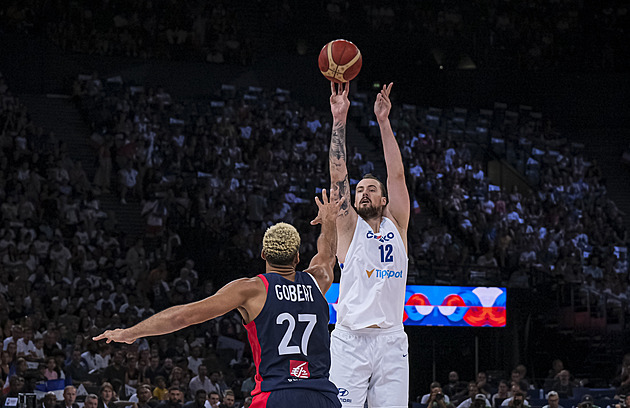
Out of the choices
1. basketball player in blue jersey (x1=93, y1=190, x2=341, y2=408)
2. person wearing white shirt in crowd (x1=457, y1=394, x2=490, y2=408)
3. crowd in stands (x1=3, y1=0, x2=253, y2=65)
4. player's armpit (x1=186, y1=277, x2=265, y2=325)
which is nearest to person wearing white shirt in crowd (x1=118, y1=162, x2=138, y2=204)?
crowd in stands (x1=3, y1=0, x2=253, y2=65)

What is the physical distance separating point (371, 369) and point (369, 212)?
1.30 meters

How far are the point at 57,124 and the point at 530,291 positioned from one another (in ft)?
38.9

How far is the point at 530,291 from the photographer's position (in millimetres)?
17688

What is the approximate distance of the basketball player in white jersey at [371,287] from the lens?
698 cm

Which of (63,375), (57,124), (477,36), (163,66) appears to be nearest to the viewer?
(63,375)

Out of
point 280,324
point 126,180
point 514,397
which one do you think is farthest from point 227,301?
point 126,180

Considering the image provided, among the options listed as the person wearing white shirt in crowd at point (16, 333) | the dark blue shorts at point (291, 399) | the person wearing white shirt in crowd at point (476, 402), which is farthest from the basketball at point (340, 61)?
the person wearing white shirt in crowd at point (16, 333)

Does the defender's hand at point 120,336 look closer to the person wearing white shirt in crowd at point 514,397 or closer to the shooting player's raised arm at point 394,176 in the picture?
the shooting player's raised arm at point 394,176

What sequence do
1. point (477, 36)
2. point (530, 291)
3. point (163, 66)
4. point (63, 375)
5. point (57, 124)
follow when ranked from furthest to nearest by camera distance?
point (477, 36), point (163, 66), point (57, 124), point (530, 291), point (63, 375)

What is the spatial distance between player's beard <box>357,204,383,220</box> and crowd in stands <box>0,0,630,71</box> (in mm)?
18146

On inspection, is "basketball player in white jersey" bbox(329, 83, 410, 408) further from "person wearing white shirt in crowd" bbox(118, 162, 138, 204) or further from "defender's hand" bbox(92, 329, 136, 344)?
"person wearing white shirt in crowd" bbox(118, 162, 138, 204)

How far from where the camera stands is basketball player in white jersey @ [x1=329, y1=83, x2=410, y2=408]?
6980 millimetres

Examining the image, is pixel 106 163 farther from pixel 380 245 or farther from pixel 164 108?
pixel 380 245

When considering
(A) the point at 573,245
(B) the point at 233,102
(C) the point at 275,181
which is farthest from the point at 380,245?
(B) the point at 233,102
